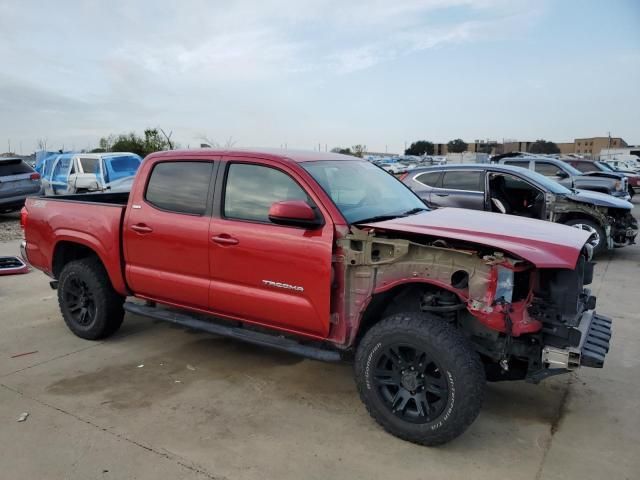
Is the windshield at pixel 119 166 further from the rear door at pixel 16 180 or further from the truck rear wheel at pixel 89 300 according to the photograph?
the truck rear wheel at pixel 89 300

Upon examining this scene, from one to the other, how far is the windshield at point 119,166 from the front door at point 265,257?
1271 centimetres

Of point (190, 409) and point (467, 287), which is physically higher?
point (467, 287)

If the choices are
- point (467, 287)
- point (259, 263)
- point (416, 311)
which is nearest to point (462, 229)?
point (467, 287)

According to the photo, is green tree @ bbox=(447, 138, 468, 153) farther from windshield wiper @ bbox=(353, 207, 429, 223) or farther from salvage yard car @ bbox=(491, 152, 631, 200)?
windshield wiper @ bbox=(353, 207, 429, 223)

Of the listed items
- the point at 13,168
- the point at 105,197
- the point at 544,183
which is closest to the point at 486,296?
the point at 105,197

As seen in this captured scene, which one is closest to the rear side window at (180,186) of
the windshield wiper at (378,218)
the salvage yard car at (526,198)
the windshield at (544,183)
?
the windshield wiper at (378,218)

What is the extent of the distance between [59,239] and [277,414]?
9.47ft

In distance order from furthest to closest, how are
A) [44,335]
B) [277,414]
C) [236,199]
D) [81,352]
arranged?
[44,335]
[81,352]
[236,199]
[277,414]

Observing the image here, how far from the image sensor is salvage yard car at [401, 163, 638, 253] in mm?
8719

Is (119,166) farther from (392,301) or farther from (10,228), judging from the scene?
(392,301)

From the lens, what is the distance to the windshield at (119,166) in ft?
51.0

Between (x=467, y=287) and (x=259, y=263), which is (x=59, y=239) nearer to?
(x=259, y=263)

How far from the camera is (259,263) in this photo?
3764 mm

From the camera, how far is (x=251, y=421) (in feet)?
11.7
